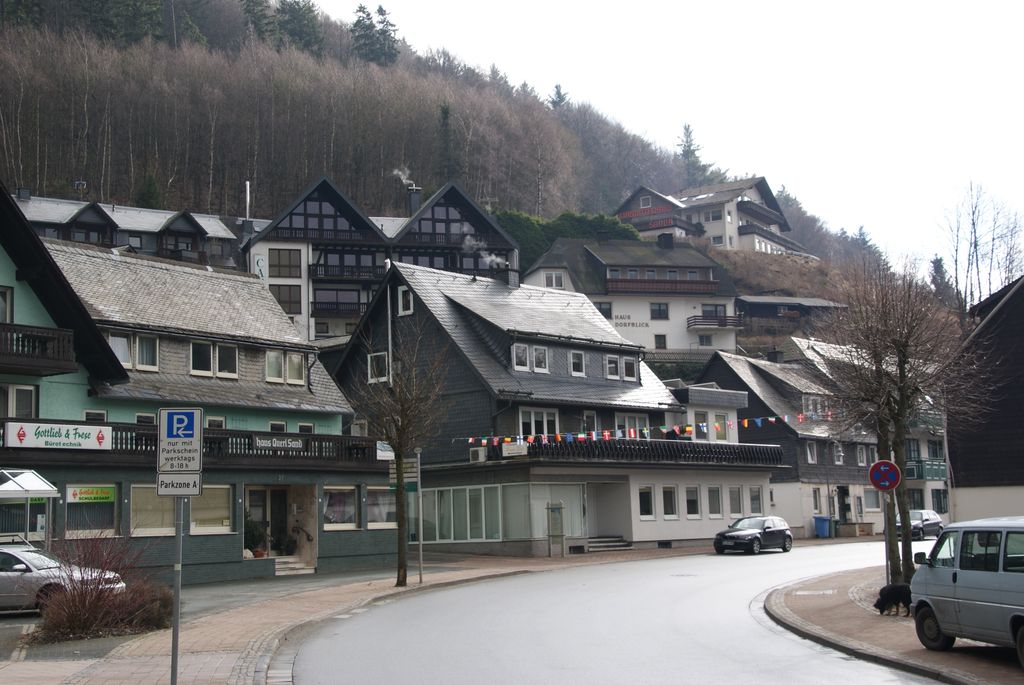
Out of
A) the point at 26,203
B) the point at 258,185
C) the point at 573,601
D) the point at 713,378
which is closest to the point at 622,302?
the point at 713,378

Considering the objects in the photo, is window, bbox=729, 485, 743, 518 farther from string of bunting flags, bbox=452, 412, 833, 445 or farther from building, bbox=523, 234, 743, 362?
building, bbox=523, 234, 743, 362

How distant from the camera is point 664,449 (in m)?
49.8

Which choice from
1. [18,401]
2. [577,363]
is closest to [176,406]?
[18,401]

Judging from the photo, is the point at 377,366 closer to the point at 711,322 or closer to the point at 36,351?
the point at 36,351

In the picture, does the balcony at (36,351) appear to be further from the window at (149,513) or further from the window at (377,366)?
the window at (377,366)

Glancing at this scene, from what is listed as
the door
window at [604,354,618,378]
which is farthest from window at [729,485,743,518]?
the door

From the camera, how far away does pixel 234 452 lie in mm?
35031

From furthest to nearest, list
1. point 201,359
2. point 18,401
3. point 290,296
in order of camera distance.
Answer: point 290,296, point 201,359, point 18,401

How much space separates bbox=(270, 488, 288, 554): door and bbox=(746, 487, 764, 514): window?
25.7m

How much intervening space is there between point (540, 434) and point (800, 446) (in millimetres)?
19692

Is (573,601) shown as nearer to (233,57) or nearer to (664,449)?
(664,449)

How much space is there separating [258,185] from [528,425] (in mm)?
68836

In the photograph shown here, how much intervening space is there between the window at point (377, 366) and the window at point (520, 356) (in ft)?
20.4

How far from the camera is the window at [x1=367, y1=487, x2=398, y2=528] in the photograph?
39.5m
